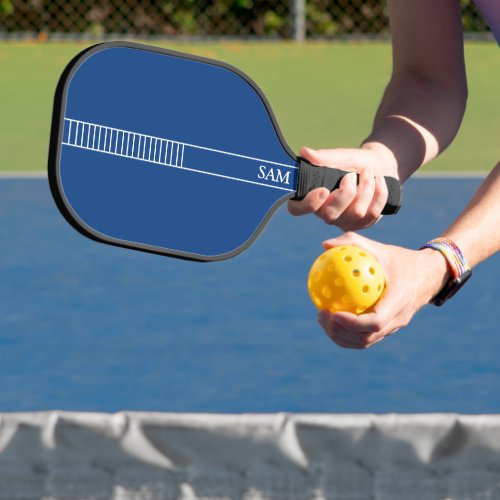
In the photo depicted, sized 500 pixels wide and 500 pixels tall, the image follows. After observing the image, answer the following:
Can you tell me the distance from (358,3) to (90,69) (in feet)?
36.7

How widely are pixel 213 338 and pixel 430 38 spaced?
238cm

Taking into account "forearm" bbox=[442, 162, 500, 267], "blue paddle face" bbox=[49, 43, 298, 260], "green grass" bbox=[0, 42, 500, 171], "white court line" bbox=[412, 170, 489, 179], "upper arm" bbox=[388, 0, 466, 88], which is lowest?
"green grass" bbox=[0, 42, 500, 171]

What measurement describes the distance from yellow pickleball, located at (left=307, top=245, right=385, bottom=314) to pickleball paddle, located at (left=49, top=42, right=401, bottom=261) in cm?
15

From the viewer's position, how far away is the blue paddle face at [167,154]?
218 centimetres

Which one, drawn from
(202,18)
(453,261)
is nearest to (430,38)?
Result: (453,261)

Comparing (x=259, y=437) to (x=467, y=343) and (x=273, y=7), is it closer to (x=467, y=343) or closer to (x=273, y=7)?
(x=467, y=343)

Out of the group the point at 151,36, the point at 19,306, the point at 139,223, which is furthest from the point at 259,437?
the point at 151,36

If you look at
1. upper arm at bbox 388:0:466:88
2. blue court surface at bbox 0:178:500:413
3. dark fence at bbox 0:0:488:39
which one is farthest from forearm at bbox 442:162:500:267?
dark fence at bbox 0:0:488:39

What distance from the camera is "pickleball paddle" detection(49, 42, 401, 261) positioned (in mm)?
2178

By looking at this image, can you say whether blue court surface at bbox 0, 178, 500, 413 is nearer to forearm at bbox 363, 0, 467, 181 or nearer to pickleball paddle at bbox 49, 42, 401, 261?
forearm at bbox 363, 0, 467, 181

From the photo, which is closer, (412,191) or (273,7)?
(412,191)

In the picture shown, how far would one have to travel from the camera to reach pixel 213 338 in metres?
4.77

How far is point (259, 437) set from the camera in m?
2.29

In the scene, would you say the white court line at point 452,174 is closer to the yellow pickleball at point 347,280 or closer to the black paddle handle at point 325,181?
the black paddle handle at point 325,181
